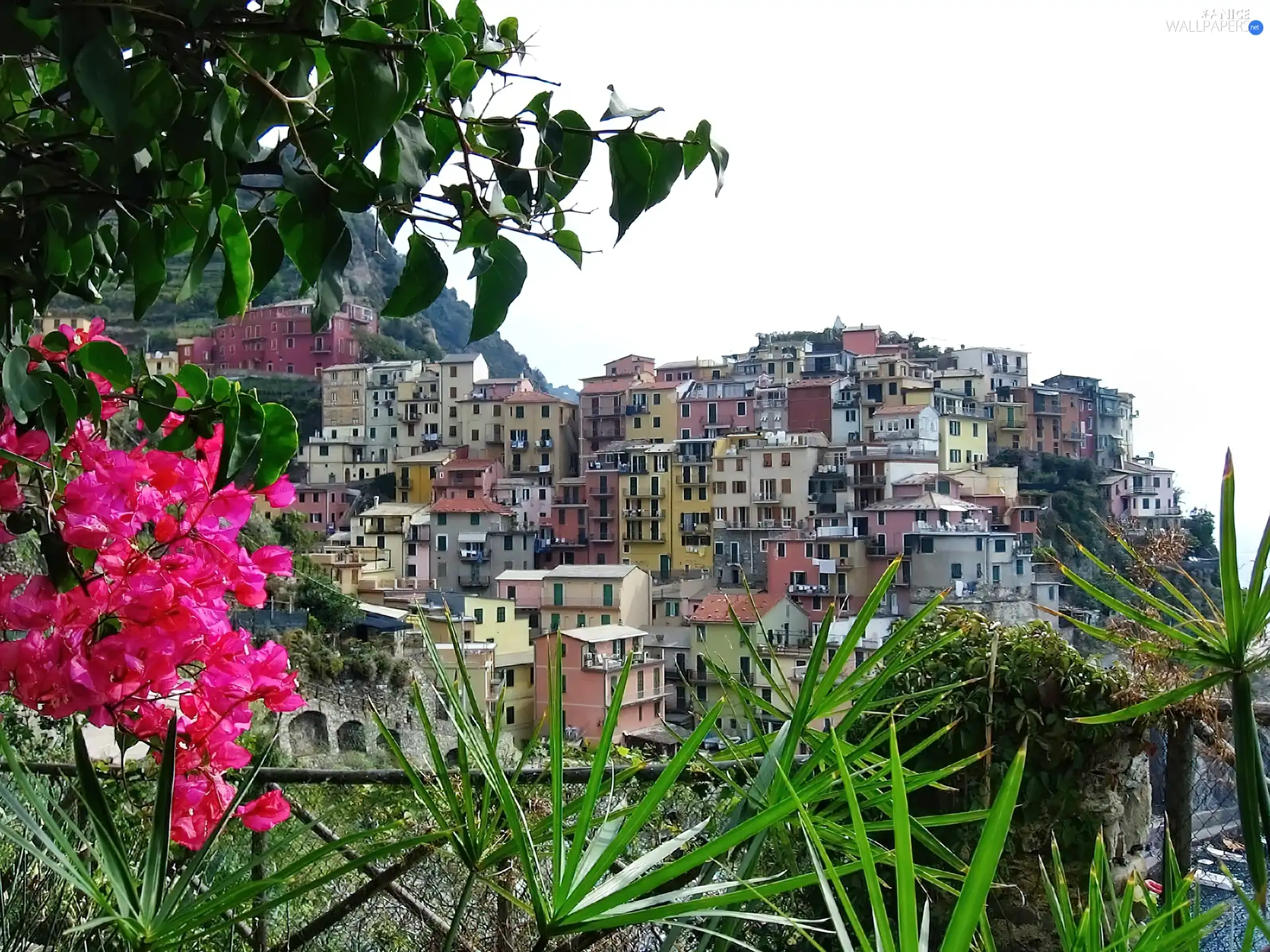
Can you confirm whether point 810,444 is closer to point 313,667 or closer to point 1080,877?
point 313,667

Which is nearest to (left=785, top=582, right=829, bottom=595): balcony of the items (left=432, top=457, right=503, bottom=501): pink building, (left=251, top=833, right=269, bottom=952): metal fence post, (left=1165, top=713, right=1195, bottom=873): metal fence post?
(left=432, top=457, right=503, bottom=501): pink building

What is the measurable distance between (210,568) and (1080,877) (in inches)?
51.1

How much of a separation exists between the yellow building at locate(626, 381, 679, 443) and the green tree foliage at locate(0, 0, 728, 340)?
101 feet

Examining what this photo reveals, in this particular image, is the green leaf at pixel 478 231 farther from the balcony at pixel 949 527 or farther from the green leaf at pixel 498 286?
the balcony at pixel 949 527

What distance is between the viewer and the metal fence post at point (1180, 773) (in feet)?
5.26

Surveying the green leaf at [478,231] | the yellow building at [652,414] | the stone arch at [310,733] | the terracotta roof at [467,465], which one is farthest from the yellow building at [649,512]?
the green leaf at [478,231]

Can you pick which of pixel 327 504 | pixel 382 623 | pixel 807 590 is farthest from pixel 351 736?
pixel 327 504

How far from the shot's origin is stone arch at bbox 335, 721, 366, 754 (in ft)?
48.5

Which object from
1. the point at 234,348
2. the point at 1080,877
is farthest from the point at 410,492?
the point at 1080,877

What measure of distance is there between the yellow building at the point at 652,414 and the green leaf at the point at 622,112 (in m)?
30.9

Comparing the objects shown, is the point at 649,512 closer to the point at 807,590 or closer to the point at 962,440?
the point at 807,590

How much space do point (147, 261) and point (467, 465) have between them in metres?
29.1

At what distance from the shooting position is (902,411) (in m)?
28.9

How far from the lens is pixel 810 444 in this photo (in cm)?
2764
